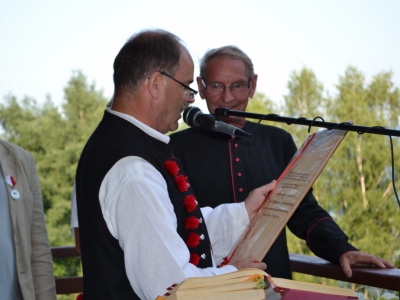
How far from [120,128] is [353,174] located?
17.9 metres

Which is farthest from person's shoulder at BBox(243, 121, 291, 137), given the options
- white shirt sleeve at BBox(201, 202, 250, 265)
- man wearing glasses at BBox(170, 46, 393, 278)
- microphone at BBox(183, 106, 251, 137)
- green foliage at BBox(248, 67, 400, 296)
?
green foliage at BBox(248, 67, 400, 296)

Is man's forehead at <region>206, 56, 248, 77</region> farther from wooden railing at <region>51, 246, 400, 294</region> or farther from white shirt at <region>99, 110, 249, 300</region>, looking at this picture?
white shirt at <region>99, 110, 249, 300</region>

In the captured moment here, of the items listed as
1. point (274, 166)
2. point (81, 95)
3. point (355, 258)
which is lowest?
point (355, 258)

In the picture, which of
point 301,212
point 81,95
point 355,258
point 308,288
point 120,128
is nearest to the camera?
point 308,288

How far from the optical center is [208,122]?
1880 millimetres

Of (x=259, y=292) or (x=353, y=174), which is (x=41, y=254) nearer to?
(x=259, y=292)

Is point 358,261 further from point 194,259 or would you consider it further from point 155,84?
point 155,84

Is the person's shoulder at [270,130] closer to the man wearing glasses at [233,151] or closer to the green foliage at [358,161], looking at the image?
the man wearing glasses at [233,151]

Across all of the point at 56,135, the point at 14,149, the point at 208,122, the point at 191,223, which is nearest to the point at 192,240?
the point at 191,223

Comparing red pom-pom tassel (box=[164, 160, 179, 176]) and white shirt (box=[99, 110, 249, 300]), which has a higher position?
red pom-pom tassel (box=[164, 160, 179, 176])

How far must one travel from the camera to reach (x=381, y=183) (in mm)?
18578

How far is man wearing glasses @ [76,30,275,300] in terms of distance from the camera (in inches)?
54.7

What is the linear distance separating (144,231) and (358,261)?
1.11m

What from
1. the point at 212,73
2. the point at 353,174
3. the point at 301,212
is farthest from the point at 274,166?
the point at 353,174
